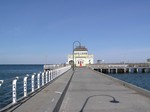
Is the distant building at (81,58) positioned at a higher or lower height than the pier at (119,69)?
higher

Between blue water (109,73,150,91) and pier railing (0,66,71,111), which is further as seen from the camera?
blue water (109,73,150,91)

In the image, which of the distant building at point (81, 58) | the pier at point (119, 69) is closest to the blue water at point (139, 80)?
the pier at point (119, 69)

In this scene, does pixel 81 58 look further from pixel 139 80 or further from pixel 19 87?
pixel 19 87

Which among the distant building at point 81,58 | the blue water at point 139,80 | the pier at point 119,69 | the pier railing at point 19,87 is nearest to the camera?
the pier railing at point 19,87

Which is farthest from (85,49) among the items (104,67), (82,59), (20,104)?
(20,104)

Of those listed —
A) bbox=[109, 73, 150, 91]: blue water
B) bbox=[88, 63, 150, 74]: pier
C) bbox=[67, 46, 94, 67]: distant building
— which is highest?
bbox=[67, 46, 94, 67]: distant building

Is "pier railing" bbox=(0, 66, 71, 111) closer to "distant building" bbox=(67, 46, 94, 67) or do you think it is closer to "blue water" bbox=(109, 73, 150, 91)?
"blue water" bbox=(109, 73, 150, 91)

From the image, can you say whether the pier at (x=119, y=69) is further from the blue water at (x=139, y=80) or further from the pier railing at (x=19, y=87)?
the pier railing at (x=19, y=87)

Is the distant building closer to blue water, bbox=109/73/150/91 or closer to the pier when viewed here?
the pier

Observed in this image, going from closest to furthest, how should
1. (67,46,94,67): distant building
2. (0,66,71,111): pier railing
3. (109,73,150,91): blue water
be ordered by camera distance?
(0,66,71,111): pier railing → (109,73,150,91): blue water → (67,46,94,67): distant building

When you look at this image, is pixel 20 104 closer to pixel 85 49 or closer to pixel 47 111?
pixel 47 111

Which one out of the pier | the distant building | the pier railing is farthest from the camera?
the distant building

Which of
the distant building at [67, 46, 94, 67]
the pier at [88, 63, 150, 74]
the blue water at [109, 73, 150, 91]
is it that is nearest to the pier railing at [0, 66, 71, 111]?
the blue water at [109, 73, 150, 91]

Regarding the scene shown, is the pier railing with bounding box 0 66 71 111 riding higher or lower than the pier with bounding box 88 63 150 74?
lower
